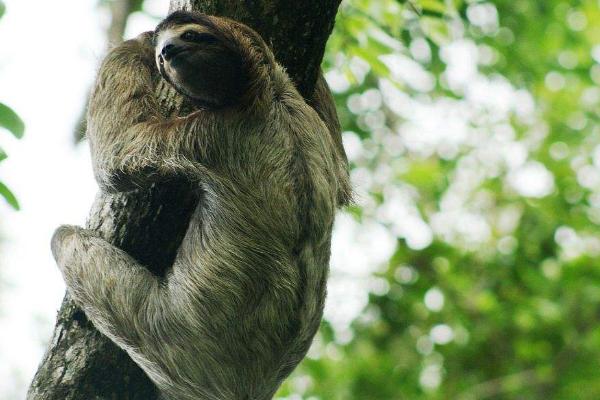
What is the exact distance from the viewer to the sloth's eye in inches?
218

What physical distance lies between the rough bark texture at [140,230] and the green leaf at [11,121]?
0.98m

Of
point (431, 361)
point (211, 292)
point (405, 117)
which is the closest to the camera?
point (211, 292)

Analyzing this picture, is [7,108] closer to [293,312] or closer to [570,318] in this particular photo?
[293,312]

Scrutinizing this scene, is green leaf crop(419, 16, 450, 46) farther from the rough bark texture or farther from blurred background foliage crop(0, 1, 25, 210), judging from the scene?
blurred background foliage crop(0, 1, 25, 210)

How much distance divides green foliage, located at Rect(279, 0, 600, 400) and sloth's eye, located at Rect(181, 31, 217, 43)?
616 centimetres

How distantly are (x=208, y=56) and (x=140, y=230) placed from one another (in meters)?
1.46

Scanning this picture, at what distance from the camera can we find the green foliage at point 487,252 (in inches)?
514

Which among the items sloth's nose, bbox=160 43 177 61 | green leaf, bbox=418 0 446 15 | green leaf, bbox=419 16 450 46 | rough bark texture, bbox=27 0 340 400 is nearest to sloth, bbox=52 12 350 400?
sloth's nose, bbox=160 43 177 61

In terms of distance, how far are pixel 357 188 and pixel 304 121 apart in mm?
1746

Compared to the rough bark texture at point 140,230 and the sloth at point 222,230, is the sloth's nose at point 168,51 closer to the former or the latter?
the sloth at point 222,230

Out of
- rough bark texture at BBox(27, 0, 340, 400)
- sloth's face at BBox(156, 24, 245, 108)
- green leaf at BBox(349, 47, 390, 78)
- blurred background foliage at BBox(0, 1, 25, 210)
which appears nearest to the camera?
blurred background foliage at BBox(0, 1, 25, 210)

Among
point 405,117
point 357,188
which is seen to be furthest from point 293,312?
point 405,117

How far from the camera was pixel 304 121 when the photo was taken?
5.87 meters

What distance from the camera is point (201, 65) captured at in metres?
5.58
